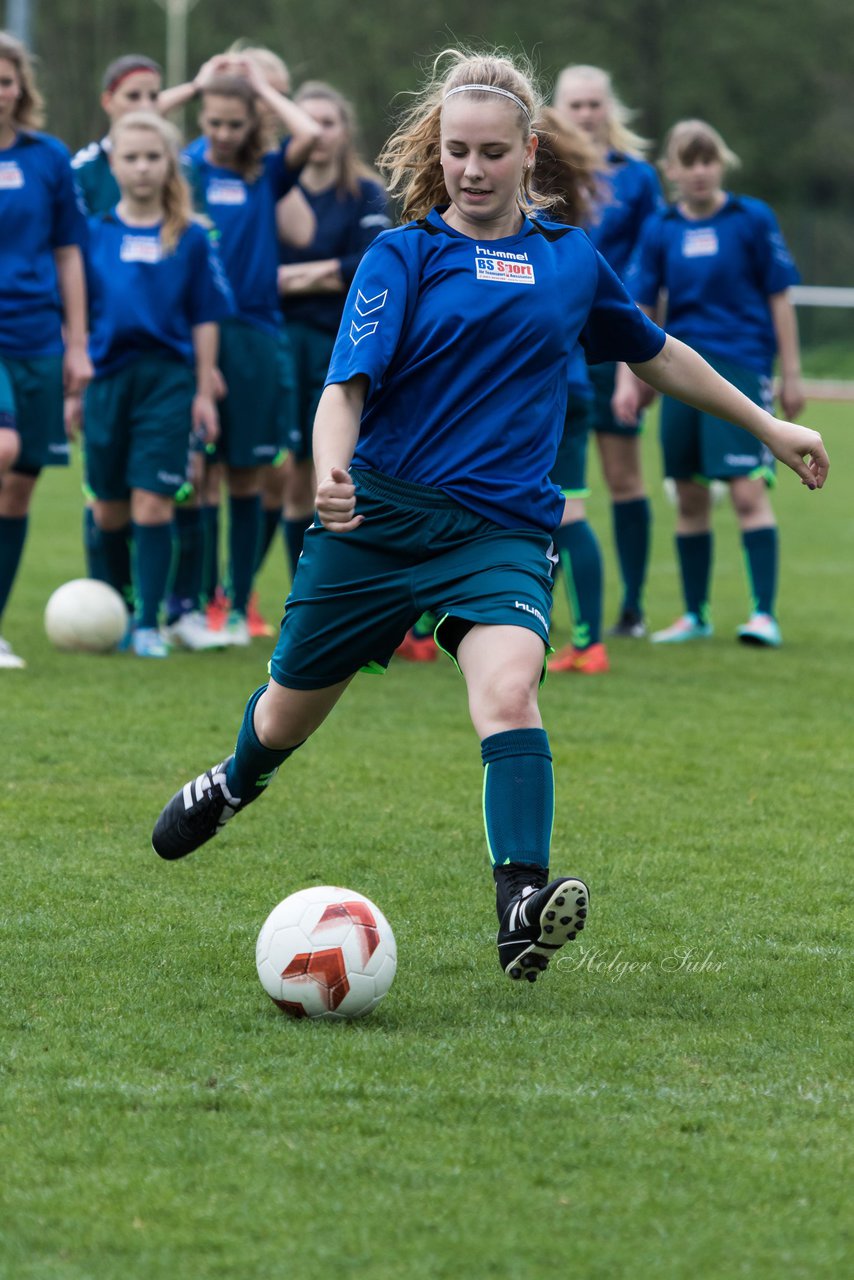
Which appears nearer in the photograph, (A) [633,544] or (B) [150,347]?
(B) [150,347]

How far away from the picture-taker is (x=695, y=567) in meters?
9.84

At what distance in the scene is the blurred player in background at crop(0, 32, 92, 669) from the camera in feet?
26.4

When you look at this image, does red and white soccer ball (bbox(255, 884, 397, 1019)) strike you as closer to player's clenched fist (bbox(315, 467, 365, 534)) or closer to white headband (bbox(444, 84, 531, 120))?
player's clenched fist (bbox(315, 467, 365, 534))

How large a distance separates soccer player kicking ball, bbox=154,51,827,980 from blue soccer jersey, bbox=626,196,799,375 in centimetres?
524

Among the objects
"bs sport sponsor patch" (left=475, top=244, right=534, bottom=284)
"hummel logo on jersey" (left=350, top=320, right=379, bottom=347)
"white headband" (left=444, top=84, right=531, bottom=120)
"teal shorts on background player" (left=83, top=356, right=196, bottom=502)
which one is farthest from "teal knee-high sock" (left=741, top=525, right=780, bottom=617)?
"hummel logo on jersey" (left=350, top=320, right=379, bottom=347)

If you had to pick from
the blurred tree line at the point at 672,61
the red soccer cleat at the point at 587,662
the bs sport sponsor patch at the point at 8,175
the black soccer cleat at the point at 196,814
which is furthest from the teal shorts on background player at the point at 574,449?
the blurred tree line at the point at 672,61

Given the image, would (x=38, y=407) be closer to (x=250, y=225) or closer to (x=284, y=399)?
(x=284, y=399)

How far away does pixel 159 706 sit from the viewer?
24.6ft

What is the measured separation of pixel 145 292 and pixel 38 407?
0.76m

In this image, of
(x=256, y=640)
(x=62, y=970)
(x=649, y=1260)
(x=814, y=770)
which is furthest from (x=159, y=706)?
(x=649, y=1260)

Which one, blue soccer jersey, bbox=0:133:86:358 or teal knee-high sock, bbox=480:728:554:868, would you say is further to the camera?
blue soccer jersey, bbox=0:133:86:358

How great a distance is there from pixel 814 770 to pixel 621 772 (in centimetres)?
72

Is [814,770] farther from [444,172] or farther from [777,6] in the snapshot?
[777,6]

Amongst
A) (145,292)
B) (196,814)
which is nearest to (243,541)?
(145,292)
